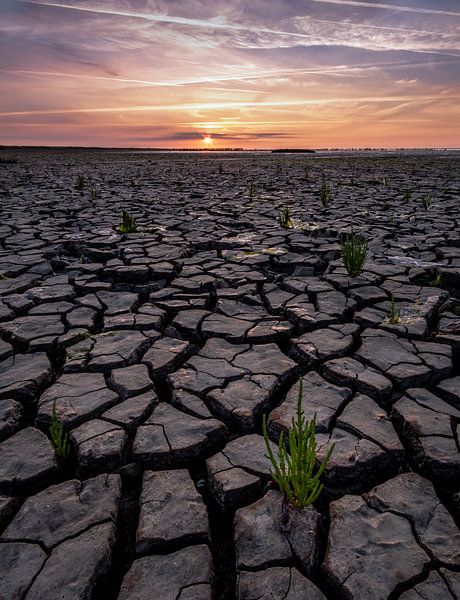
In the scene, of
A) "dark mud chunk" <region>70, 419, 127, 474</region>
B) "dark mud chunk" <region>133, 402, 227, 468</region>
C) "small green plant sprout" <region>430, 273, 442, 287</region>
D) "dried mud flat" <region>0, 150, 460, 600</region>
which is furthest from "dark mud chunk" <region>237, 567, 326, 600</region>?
"small green plant sprout" <region>430, 273, 442, 287</region>

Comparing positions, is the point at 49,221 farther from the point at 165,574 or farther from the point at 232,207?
the point at 165,574

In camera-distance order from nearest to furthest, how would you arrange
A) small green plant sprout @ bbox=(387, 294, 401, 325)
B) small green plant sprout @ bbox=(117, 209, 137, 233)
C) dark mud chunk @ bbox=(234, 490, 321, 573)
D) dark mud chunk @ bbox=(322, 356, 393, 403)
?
dark mud chunk @ bbox=(234, 490, 321, 573) < dark mud chunk @ bbox=(322, 356, 393, 403) < small green plant sprout @ bbox=(387, 294, 401, 325) < small green plant sprout @ bbox=(117, 209, 137, 233)

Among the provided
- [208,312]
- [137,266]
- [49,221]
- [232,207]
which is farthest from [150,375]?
[232,207]

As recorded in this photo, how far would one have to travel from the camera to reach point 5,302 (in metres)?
2.96

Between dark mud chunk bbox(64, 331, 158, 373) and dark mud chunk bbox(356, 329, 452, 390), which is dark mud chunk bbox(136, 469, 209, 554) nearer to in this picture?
dark mud chunk bbox(64, 331, 158, 373)

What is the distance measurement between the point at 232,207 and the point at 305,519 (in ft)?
19.8

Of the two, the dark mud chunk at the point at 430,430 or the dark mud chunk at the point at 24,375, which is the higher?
the dark mud chunk at the point at 430,430

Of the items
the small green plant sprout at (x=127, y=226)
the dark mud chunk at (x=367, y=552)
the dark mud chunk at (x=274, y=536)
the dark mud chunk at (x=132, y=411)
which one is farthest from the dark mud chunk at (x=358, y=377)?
the small green plant sprout at (x=127, y=226)

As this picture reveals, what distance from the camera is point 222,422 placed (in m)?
1.76

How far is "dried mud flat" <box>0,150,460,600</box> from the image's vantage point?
1.17 meters

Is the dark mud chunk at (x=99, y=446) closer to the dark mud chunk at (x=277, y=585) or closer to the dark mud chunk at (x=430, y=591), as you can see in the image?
the dark mud chunk at (x=277, y=585)

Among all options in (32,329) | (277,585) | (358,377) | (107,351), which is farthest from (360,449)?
(32,329)

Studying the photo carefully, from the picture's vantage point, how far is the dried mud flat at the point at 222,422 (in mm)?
1170

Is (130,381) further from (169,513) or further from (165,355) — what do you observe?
(169,513)
